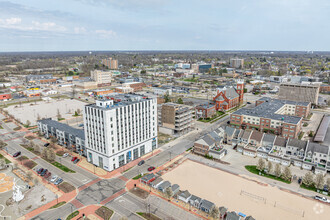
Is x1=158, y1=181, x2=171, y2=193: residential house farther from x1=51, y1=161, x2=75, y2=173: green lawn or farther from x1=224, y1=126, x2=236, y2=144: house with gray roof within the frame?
x1=224, y1=126, x2=236, y2=144: house with gray roof

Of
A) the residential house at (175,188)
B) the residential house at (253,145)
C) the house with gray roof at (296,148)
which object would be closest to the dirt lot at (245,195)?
the residential house at (175,188)

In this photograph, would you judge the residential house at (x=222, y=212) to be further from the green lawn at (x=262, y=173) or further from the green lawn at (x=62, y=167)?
the green lawn at (x=62, y=167)

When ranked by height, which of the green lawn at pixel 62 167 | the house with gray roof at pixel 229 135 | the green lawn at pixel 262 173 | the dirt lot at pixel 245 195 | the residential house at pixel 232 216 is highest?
the house with gray roof at pixel 229 135

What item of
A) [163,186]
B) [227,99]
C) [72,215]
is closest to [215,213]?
[163,186]

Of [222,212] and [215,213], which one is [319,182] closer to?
[222,212]

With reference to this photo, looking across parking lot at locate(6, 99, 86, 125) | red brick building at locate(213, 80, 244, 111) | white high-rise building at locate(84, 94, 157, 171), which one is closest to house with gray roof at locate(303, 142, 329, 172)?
white high-rise building at locate(84, 94, 157, 171)

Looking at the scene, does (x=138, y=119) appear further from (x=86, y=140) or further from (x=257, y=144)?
(x=257, y=144)

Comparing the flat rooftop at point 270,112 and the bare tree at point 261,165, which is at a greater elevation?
the flat rooftop at point 270,112
